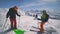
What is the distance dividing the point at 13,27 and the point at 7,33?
0.26ft

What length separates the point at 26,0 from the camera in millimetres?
1516

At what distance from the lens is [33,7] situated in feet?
4.97

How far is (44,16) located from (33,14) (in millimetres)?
107

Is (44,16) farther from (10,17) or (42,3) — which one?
(10,17)

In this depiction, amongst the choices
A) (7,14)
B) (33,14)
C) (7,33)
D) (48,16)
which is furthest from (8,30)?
(48,16)

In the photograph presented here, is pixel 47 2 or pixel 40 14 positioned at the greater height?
pixel 47 2

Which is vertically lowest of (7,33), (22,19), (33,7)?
(7,33)

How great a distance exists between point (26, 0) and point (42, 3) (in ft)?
0.53

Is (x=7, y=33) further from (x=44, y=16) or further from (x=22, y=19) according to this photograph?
(x=44, y=16)

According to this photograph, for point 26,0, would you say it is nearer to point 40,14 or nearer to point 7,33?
point 40,14

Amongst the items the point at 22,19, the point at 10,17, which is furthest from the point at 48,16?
the point at 10,17

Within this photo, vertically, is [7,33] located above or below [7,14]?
below

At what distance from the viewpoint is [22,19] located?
4.83 feet

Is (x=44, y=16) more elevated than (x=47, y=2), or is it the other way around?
(x=47, y=2)
